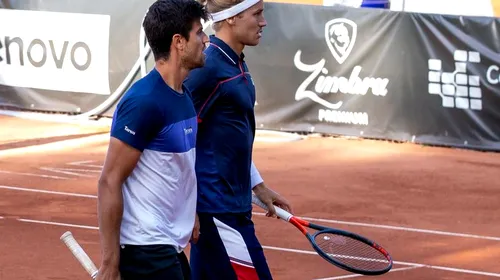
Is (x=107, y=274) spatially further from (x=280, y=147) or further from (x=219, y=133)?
(x=280, y=147)

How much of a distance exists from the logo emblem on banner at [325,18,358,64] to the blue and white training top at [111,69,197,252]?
39.4 ft

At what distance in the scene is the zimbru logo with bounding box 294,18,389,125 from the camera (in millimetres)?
16281

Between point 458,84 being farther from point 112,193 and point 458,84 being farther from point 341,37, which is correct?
point 112,193

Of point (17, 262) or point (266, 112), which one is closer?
point (17, 262)

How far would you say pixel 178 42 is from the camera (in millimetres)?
4430

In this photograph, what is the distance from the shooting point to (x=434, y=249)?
977cm

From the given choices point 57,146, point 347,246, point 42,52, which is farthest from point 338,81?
point 347,246

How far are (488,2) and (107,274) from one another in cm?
2136

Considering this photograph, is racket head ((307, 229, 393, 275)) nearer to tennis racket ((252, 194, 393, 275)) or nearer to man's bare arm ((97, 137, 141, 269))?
tennis racket ((252, 194, 393, 275))

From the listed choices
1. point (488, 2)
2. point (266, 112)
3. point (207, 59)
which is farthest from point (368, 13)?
point (207, 59)

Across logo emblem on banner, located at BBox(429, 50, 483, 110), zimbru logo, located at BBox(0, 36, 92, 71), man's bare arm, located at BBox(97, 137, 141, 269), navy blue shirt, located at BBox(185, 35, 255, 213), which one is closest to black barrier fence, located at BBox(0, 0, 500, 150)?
logo emblem on banner, located at BBox(429, 50, 483, 110)

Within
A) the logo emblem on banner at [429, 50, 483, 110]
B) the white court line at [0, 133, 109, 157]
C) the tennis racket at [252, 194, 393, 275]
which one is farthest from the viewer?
the logo emblem on banner at [429, 50, 483, 110]

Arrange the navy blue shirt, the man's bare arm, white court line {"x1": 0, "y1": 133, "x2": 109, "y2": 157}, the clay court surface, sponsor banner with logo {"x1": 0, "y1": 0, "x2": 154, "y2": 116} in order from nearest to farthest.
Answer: the man's bare arm, the navy blue shirt, the clay court surface, white court line {"x1": 0, "y1": 133, "x2": 109, "y2": 157}, sponsor banner with logo {"x1": 0, "y1": 0, "x2": 154, "y2": 116}

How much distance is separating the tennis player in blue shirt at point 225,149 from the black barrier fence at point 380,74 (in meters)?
10.8
